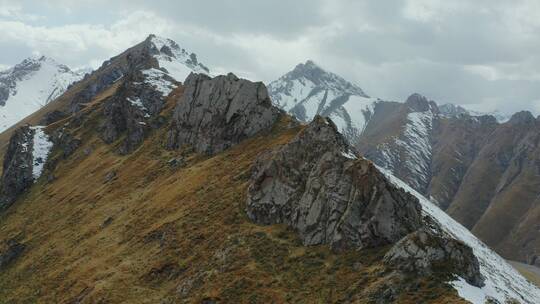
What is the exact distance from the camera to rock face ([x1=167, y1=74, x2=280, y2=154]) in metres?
80.5

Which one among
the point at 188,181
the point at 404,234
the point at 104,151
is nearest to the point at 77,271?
the point at 188,181

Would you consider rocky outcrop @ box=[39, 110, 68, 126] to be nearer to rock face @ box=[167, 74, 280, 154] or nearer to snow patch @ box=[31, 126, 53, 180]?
snow patch @ box=[31, 126, 53, 180]

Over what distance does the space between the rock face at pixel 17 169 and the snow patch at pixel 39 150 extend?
890 millimetres

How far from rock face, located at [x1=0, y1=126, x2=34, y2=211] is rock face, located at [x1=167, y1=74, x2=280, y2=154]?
146 feet

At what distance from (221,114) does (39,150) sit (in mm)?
68969

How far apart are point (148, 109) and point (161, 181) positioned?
4001 centimetres

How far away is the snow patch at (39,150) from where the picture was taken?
407ft

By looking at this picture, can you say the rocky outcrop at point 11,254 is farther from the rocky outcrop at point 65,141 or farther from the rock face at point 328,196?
the rock face at point 328,196

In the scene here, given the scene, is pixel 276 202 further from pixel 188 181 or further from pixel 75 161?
pixel 75 161

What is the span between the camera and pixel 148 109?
118 m

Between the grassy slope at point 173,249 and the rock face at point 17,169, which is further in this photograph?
the rock face at point 17,169

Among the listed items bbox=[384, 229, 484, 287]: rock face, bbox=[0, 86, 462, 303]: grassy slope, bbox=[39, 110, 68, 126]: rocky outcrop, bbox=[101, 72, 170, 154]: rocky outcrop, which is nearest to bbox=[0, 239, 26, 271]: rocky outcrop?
bbox=[0, 86, 462, 303]: grassy slope

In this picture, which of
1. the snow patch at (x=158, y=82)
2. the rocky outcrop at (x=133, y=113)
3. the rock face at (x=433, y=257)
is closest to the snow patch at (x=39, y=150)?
the rocky outcrop at (x=133, y=113)

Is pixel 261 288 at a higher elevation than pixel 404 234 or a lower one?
lower
